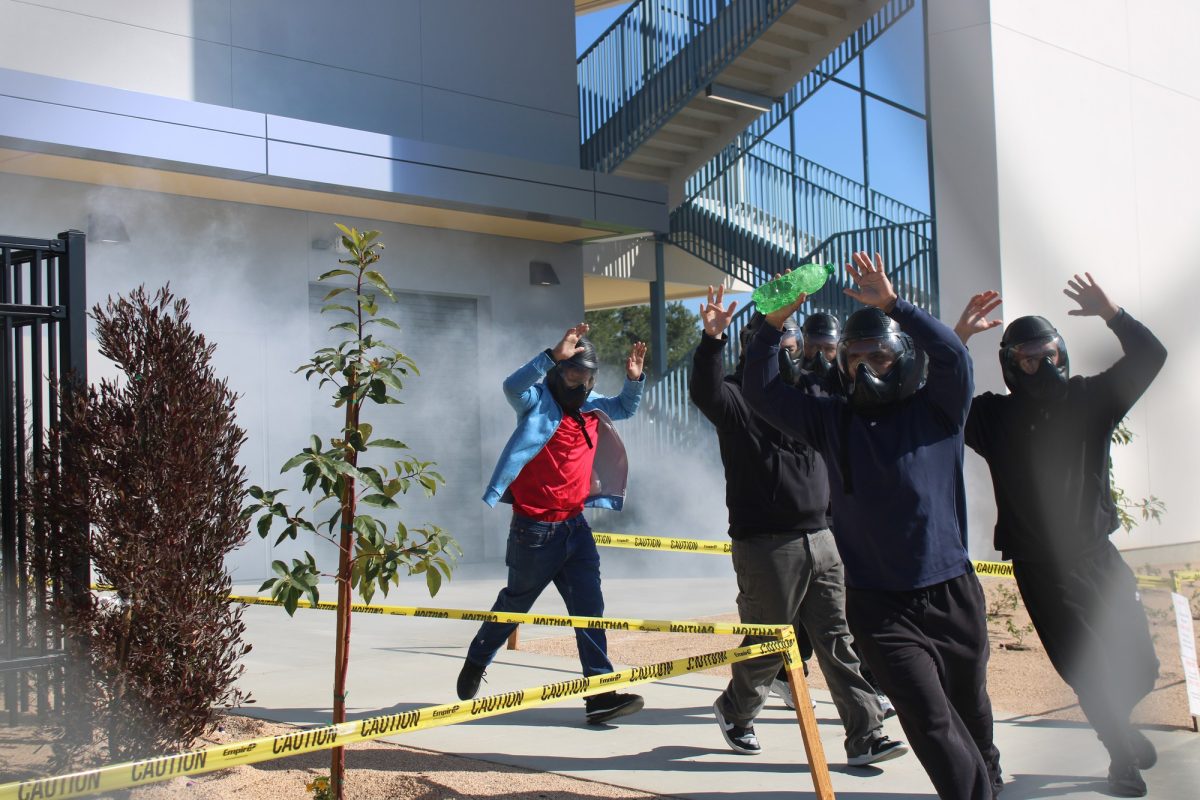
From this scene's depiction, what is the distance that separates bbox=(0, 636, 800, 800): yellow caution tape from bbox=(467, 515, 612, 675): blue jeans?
1552mm

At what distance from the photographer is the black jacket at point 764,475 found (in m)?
4.80

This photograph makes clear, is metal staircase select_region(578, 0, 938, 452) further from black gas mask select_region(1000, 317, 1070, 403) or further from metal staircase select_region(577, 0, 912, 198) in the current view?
black gas mask select_region(1000, 317, 1070, 403)

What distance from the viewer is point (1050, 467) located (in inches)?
161

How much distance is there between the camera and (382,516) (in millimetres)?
12961

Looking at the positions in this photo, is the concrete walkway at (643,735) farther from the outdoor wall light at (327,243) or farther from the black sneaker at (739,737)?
the outdoor wall light at (327,243)

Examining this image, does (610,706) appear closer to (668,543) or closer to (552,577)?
(552,577)

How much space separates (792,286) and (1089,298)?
91.0 inches

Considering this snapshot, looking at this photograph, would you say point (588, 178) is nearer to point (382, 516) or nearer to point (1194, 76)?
point (382, 516)

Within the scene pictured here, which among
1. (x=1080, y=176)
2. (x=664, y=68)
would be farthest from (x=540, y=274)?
(x=1080, y=176)

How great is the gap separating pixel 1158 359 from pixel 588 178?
40.9ft

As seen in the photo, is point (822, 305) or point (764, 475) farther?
point (822, 305)

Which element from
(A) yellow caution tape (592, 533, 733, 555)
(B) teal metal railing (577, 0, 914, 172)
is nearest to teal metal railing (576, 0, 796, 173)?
(B) teal metal railing (577, 0, 914, 172)

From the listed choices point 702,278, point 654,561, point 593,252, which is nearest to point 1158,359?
point 654,561

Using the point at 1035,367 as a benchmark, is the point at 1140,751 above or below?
below
